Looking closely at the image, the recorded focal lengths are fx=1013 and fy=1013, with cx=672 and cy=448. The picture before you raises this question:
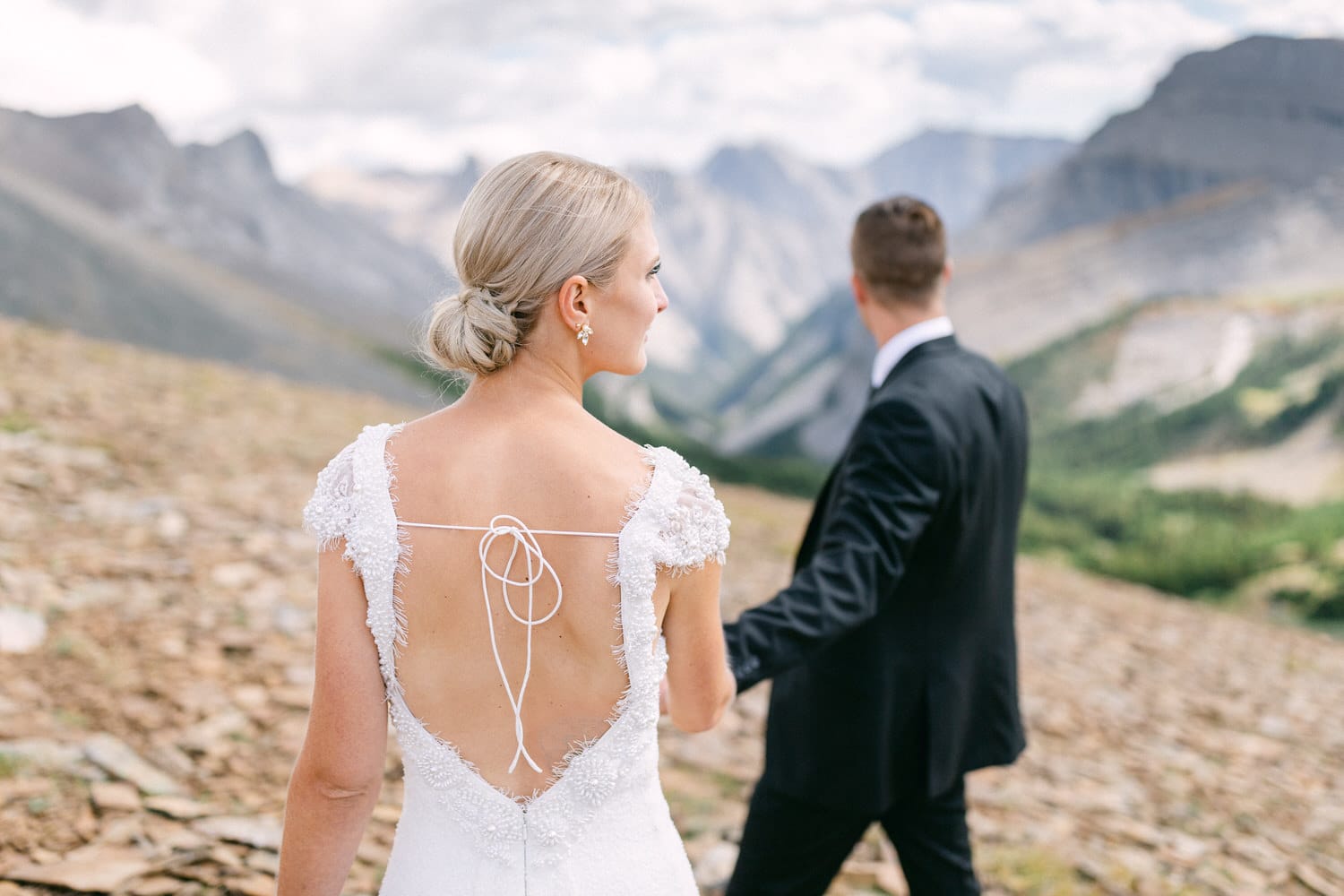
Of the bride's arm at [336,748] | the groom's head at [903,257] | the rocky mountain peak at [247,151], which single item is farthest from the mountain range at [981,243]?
the rocky mountain peak at [247,151]

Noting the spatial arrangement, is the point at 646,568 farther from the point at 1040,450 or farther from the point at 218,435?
the point at 1040,450

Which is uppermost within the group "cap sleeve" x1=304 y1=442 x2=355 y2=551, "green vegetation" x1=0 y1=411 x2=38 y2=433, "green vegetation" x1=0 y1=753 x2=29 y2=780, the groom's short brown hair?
"green vegetation" x1=0 y1=411 x2=38 y2=433

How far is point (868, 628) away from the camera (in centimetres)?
355

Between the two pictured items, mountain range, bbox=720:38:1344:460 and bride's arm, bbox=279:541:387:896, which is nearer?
bride's arm, bbox=279:541:387:896

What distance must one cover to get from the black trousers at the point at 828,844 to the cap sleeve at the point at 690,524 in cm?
179

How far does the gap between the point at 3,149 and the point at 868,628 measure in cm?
9665

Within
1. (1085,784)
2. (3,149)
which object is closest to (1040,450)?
(1085,784)

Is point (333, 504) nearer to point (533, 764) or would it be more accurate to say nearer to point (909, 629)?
point (533, 764)

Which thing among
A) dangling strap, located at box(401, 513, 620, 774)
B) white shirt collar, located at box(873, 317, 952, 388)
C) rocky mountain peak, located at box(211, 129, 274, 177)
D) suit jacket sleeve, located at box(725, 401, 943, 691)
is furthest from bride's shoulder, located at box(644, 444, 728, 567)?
rocky mountain peak, located at box(211, 129, 274, 177)

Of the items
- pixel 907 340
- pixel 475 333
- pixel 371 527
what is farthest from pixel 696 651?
pixel 907 340

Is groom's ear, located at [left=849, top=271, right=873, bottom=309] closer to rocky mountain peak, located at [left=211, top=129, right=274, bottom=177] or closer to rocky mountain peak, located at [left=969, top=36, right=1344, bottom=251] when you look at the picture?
rocky mountain peak, located at [left=969, top=36, right=1344, bottom=251]

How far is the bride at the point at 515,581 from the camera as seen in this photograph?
2062 millimetres

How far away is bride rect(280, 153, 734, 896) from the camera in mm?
2062

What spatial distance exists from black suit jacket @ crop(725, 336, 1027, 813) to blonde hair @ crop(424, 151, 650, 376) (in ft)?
5.01
